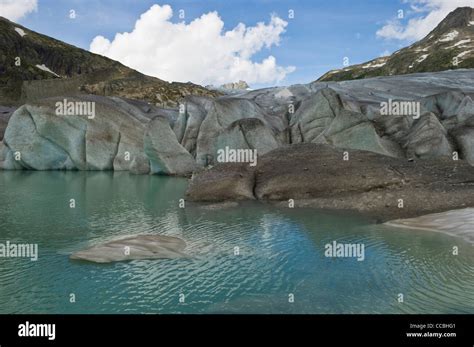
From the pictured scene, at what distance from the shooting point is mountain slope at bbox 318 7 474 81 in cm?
15862

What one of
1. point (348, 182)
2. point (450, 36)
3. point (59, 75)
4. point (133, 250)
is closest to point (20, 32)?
point (59, 75)

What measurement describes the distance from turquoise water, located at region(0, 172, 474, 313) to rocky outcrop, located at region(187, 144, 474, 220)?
2537 mm

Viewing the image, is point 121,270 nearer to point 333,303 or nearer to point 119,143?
point 333,303

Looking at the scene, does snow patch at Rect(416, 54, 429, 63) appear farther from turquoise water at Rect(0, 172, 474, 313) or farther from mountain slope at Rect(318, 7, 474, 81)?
turquoise water at Rect(0, 172, 474, 313)

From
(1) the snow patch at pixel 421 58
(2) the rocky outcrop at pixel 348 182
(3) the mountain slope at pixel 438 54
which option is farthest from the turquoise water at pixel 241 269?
(1) the snow patch at pixel 421 58

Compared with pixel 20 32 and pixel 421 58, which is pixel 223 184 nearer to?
pixel 20 32

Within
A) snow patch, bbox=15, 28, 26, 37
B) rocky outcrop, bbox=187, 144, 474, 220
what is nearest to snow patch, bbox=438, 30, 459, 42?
snow patch, bbox=15, 28, 26, 37

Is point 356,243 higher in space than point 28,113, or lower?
lower

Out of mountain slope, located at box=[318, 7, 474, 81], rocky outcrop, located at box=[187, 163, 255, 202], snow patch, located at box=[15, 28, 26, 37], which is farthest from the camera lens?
mountain slope, located at box=[318, 7, 474, 81]

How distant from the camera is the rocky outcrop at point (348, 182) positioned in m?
22.9

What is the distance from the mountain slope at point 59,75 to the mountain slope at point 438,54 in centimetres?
8707
